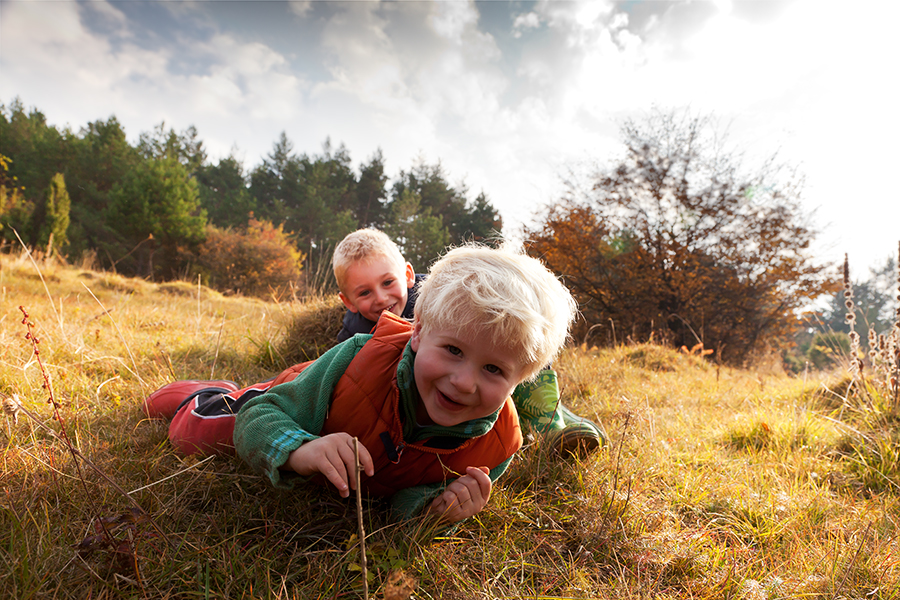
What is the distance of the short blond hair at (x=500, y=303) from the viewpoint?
4.11ft

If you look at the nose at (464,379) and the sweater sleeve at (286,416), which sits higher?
the nose at (464,379)

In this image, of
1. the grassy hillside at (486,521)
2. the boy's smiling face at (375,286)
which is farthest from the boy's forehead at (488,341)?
the boy's smiling face at (375,286)

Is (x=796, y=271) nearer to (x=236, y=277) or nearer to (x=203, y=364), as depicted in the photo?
(x=203, y=364)

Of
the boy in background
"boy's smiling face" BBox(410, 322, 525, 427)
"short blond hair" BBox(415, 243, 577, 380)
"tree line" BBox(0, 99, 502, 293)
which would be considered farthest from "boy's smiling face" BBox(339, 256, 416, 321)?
"tree line" BBox(0, 99, 502, 293)

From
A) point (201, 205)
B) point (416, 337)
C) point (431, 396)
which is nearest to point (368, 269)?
point (416, 337)

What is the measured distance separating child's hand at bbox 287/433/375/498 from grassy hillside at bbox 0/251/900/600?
261 millimetres

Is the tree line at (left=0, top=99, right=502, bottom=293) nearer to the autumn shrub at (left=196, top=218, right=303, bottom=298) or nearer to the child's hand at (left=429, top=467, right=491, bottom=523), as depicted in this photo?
the autumn shrub at (left=196, top=218, right=303, bottom=298)

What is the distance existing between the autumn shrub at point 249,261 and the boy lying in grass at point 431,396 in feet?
65.7

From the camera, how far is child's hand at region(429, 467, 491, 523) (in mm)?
1400

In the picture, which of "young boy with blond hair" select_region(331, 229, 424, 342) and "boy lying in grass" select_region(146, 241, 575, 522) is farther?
"young boy with blond hair" select_region(331, 229, 424, 342)

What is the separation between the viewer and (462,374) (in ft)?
4.20

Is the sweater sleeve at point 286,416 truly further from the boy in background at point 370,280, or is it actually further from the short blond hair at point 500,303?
the boy in background at point 370,280

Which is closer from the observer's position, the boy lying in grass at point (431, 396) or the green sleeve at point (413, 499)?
the boy lying in grass at point (431, 396)

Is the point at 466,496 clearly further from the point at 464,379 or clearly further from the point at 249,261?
the point at 249,261
